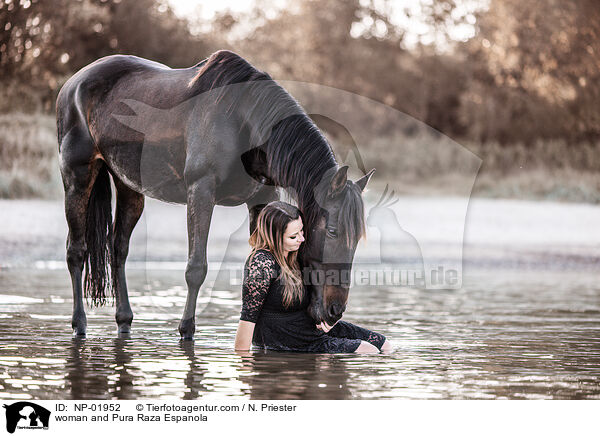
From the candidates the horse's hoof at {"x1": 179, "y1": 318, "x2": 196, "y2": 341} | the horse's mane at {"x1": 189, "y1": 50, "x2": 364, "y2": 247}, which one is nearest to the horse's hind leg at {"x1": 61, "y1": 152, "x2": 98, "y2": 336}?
the horse's hoof at {"x1": 179, "y1": 318, "x2": 196, "y2": 341}

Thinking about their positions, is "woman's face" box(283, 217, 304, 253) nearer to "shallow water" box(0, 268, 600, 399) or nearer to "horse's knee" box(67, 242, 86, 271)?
"shallow water" box(0, 268, 600, 399)

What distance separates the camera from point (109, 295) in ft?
21.7

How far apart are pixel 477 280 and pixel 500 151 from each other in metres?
13.4

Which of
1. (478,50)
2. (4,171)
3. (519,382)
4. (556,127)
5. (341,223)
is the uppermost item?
(478,50)

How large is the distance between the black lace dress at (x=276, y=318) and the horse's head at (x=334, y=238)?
0.90ft

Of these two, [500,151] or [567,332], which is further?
[500,151]

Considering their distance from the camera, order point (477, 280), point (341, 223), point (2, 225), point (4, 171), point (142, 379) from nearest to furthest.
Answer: point (142, 379) → point (341, 223) → point (477, 280) → point (2, 225) → point (4, 171)

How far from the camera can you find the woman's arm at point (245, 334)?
535 centimetres

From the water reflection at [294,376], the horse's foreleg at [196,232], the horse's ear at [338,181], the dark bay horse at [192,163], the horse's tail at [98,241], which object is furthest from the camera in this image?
the horse's tail at [98,241]

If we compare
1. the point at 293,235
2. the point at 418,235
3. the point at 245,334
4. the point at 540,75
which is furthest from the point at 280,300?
the point at 540,75

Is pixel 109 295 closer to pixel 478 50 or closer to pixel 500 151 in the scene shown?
pixel 500 151

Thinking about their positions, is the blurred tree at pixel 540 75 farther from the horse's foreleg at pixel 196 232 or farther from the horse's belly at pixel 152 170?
the horse's foreleg at pixel 196 232

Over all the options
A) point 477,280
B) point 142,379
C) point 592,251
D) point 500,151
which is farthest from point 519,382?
point 500,151

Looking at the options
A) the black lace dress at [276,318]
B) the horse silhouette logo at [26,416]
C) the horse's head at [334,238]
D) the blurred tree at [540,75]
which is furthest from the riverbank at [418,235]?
the horse silhouette logo at [26,416]
